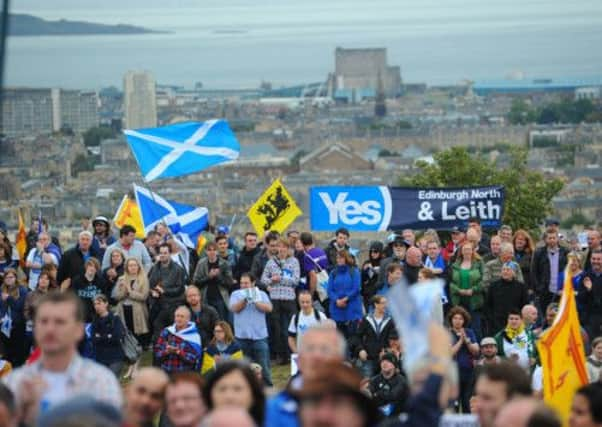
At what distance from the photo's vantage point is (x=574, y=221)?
104 metres

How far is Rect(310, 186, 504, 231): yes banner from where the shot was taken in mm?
14625

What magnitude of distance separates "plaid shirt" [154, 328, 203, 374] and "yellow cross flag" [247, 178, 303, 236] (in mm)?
4720

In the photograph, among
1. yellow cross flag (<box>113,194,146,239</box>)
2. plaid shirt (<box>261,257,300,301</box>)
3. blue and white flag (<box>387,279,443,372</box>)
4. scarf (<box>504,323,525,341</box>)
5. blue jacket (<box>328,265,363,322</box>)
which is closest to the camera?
blue and white flag (<box>387,279,443,372</box>)

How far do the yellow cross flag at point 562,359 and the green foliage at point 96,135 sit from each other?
144 meters

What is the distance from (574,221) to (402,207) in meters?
89.9

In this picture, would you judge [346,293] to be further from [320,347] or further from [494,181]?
[494,181]

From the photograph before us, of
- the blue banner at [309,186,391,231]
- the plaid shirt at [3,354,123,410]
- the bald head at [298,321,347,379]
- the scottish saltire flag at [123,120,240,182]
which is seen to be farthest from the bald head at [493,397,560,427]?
the scottish saltire flag at [123,120,240,182]

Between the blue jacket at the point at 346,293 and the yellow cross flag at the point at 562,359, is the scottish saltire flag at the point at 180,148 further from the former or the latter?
the yellow cross flag at the point at 562,359

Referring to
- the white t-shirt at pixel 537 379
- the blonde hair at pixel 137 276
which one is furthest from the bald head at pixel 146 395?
the blonde hair at pixel 137 276

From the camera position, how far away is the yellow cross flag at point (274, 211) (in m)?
14.8

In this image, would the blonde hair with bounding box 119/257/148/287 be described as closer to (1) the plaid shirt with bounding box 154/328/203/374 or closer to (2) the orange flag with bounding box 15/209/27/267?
(1) the plaid shirt with bounding box 154/328/203/374

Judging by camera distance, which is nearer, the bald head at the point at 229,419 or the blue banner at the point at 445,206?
the bald head at the point at 229,419

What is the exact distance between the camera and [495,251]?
39.2 feet

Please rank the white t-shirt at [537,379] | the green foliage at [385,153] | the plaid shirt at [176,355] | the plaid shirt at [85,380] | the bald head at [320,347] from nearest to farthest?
the plaid shirt at [85,380] → the bald head at [320,347] → the white t-shirt at [537,379] → the plaid shirt at [176,355] → the green foliage at [385,153]
